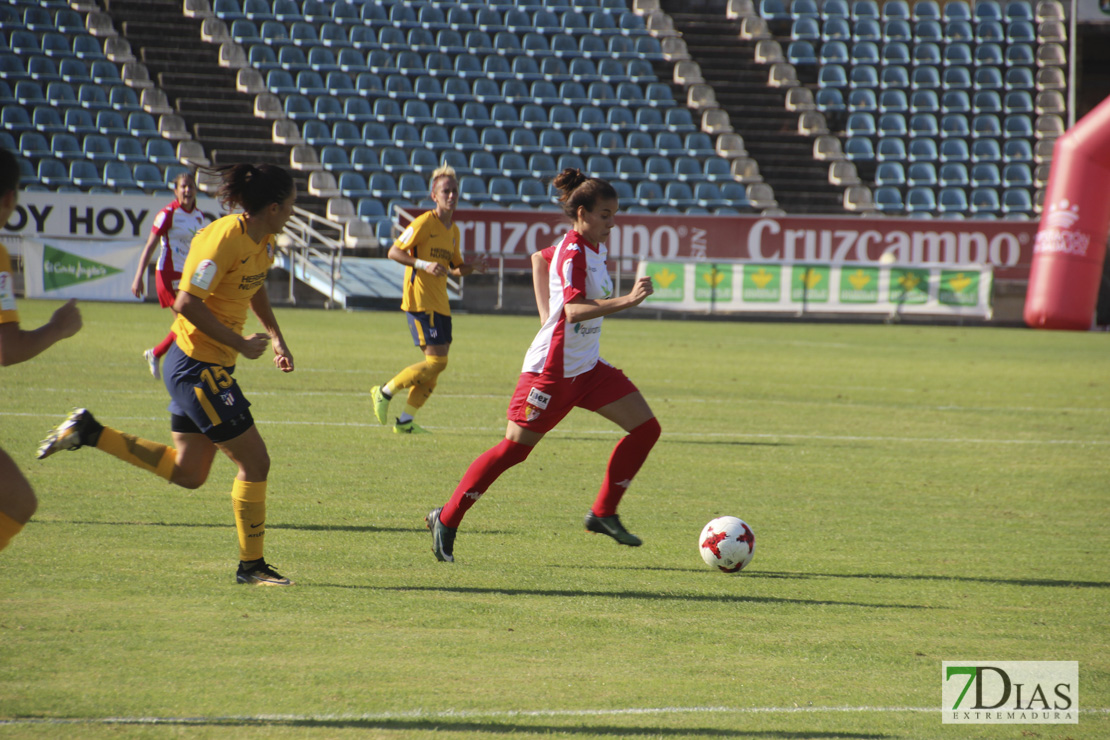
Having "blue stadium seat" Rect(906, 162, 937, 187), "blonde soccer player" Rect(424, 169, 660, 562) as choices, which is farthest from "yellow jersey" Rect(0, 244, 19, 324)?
"blue stadium seat" Rect(906, 162, 937, 187)

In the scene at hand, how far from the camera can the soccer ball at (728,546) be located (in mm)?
5523

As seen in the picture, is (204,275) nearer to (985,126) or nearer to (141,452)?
(141,452)

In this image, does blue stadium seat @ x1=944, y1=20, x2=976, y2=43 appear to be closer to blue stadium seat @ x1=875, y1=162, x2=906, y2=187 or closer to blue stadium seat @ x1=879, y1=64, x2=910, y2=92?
blue stadium seat @ x1=879, y1=64, x2=910, y2=92

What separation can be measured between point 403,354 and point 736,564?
11.0 m

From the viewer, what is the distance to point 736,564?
5.54m

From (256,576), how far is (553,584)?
135cm

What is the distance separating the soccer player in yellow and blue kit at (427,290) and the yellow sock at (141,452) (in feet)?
13.1

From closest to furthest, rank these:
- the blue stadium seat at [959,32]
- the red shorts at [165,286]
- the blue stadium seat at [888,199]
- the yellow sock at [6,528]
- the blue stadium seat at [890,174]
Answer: the yellow sock at [6,528], the red shorts at [165,286], the blue stadium seat at [888,199], the blue stadium seat at [890,174], the blue stadium seat at [959,32]

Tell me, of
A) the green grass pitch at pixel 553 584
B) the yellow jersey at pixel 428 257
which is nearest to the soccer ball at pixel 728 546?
the green grass pitch at pixel 553 584

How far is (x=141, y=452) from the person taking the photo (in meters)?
5.67

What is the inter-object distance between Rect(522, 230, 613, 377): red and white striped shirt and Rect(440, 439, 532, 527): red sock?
1.38ft

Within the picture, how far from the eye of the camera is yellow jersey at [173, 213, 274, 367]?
15.6 ft

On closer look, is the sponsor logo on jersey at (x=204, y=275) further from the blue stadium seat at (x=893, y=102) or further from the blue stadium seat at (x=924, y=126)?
the blue stadium seat at (x=893, y=102)

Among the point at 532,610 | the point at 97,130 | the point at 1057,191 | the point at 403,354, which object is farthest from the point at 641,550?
the point at 97,130
